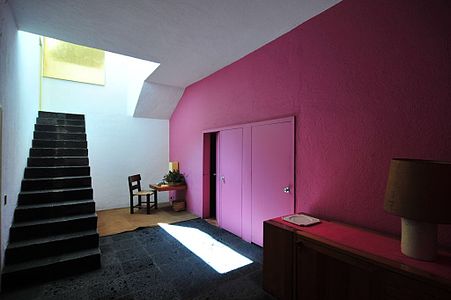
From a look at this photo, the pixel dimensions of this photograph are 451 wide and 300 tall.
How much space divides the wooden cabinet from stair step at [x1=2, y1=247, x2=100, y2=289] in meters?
2.17

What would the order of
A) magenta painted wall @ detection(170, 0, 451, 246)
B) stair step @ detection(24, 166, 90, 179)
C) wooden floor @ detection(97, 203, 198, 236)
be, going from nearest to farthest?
magenta painted wall @ detection(170, 0, 451, 246) < stair step @ detection(24, 166, 90, 179) < wooden floor @ detection(97, 203, 198, 236)

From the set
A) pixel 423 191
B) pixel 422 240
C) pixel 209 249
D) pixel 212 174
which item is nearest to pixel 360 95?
pixel 423 191

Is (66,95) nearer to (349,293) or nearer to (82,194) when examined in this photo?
(82,194)

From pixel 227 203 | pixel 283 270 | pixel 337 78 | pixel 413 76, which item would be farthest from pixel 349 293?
pixel 227 203

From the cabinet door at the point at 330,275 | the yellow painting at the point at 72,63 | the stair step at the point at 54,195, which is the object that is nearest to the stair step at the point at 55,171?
the stair step at the point at 54,195

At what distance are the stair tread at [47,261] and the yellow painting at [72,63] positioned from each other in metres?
4.30

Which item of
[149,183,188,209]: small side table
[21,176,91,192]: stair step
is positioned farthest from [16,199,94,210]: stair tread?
[149,183,188,209]: small side table

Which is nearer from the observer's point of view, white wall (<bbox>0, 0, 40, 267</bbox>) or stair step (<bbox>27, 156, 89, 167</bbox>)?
white wall (<bbox>0, 0, 40, 267</bbox>)

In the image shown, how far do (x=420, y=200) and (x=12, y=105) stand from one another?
4.13m

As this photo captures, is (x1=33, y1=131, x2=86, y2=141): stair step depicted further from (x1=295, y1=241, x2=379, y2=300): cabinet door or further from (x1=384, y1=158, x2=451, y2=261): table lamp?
(x1=384, y1=158, x2=451, y2=261): table lamp

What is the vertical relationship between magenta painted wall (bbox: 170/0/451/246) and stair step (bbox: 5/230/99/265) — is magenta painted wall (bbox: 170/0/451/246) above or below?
above

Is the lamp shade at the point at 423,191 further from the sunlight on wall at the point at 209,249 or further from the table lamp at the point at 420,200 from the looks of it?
the sunlight on wall at the point at 209,249

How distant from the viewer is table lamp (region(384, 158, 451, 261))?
1.26 metres

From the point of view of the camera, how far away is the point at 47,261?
254 cm
